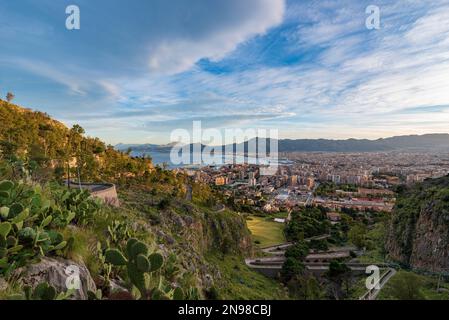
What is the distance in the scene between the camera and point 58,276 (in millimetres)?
2516

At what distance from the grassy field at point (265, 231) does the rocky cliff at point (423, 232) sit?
14.7 m

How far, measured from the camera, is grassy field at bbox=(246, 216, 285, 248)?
121 feet

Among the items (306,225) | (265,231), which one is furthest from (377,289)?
(265,231)

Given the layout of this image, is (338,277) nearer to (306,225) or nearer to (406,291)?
(406,291)

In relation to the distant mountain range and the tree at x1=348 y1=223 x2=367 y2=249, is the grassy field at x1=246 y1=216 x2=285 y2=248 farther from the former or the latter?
the distant mountain range

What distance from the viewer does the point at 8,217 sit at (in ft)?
9.34

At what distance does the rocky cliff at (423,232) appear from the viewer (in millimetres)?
25047

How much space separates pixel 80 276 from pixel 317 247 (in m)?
33.2

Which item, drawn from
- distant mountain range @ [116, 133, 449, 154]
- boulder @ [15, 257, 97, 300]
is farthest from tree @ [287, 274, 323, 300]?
distant mountain range @ [116, 133, 449, 154]

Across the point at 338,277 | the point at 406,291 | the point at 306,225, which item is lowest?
the point at 306,225

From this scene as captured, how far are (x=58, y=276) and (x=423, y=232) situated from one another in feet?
118
